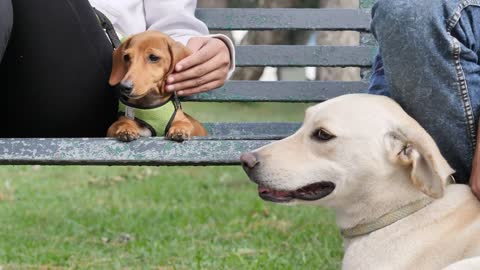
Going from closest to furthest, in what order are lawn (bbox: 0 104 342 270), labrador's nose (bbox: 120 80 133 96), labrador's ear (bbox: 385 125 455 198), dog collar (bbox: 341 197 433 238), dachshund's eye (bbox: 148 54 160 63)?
labrador's ear (bbox: 385 125 455 198), dog collar (bbox: 341 197 433 238), labrador's nose (bbox: 120 80 133 96), dachshund's eye (bbox: 148 54 160 63), lawn (bbox: 0 104 342 270)

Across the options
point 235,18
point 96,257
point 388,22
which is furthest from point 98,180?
point 388,22

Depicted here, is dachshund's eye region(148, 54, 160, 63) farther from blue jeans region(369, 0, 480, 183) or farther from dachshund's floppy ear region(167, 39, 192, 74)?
blue jeans region(369, 0, 480, 183)

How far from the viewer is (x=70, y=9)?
3164 millimetres

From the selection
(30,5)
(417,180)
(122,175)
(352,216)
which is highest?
(30,5)

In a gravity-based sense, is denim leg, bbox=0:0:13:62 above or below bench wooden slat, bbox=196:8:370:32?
above

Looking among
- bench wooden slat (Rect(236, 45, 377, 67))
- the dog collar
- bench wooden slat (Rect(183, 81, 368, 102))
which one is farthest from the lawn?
the dog collar

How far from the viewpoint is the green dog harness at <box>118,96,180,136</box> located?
347 centimetres

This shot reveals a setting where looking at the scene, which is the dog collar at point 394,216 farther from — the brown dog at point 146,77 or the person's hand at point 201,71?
the person's hand at point 201,71

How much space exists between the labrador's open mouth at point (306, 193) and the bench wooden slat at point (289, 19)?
135 cm

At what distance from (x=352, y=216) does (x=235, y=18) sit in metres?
1.43

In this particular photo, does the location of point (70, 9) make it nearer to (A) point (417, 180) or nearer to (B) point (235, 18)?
(B) point (235, 18)

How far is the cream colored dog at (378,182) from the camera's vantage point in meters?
2.70

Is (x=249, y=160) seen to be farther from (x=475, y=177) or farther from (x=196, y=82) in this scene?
(x=196, y=82)

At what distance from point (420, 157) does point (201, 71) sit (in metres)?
1.04
